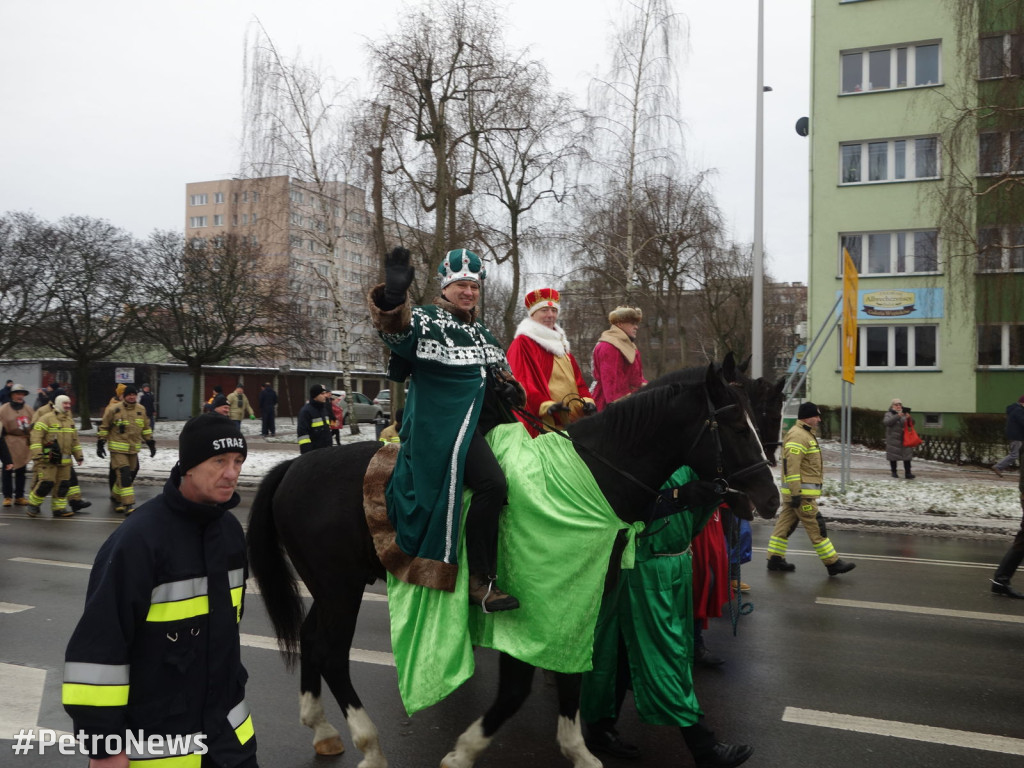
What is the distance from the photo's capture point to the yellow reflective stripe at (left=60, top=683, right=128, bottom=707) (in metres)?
2.19

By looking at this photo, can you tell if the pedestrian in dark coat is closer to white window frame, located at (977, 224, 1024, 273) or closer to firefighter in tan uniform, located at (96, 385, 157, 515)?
firefighter in tan uniform, located at (96, 385, 157, 515)

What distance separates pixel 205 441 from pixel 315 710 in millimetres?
2383

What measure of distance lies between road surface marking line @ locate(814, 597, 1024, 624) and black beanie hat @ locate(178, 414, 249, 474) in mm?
6397

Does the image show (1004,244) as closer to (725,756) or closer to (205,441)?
(725,756)

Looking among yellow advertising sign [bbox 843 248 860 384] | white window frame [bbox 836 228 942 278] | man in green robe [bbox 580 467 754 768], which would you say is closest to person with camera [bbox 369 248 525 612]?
man in green robe [bbox 580 467 754 768]

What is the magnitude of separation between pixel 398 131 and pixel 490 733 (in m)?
21.9

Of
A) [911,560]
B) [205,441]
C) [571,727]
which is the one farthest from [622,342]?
[911,560]

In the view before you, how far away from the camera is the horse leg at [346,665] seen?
13.1 feet

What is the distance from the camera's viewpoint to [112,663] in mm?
2244

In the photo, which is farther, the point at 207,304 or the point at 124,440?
the point at 207,304

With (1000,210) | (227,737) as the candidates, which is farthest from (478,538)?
(1000,210)

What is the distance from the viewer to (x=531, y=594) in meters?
3.71

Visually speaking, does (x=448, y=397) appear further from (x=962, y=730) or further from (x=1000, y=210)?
(x=1000, y=210)

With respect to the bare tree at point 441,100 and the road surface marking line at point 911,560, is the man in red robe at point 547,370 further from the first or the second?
the bare tree at point 441,100
